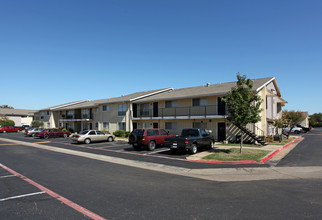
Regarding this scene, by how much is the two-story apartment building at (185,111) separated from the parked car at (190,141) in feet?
17.1

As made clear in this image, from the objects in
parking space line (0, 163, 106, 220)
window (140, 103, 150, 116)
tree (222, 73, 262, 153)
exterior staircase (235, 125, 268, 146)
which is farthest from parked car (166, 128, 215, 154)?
window (140, 103, 150, 116)

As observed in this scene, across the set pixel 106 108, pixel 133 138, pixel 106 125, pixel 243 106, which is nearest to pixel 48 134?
pixel 106 125

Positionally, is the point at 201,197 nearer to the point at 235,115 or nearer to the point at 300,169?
the point at 300,169

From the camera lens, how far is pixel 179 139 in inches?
559

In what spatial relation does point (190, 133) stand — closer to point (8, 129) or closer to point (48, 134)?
point (48, 134)

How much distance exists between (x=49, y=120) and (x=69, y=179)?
47.8m

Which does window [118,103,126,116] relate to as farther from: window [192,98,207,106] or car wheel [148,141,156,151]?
car wheel [148,141,156,151]

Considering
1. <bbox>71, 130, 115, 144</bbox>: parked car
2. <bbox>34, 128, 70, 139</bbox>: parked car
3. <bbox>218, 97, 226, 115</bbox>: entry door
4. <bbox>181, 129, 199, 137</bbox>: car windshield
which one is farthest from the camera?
<bbox>34, 128, 70, 139</bbox>: parked car

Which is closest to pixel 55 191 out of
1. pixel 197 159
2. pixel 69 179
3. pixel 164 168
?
pixel 69 179

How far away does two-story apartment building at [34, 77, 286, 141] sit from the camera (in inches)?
874

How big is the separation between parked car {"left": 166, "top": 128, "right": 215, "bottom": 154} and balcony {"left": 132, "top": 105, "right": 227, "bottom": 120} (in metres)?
6.14

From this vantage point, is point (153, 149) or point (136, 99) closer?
point (153, 149)

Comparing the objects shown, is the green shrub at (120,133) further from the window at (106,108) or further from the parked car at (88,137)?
the window at (106,108)

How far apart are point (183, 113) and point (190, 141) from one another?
1096 centimetres
